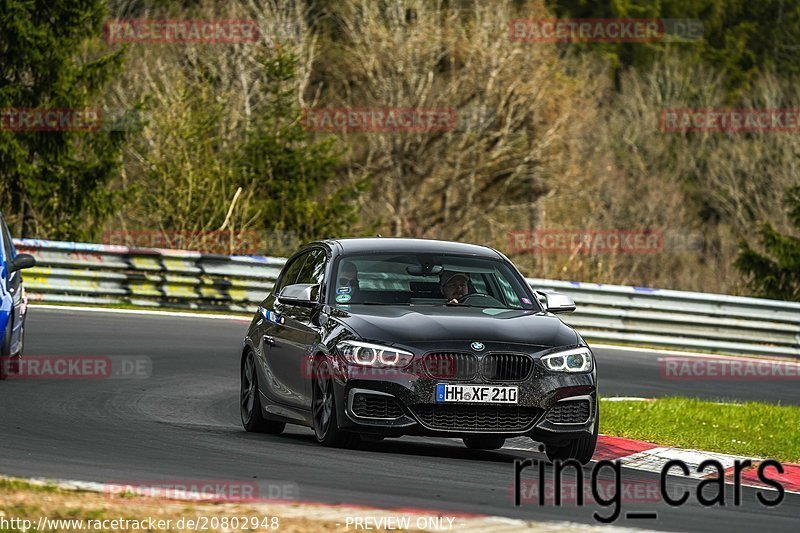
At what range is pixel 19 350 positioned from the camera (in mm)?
15172

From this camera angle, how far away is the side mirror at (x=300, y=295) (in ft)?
36.1

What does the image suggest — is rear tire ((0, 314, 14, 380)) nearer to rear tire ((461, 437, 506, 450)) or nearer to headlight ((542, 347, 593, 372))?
rear tire ((461, 437, 506, 450))

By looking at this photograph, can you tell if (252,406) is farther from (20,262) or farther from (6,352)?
(20,262)

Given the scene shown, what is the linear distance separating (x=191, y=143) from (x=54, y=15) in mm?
3811

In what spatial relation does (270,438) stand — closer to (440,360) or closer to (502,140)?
(440,360)

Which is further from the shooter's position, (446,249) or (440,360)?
(446,249)

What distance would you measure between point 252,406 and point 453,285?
77.8 inches

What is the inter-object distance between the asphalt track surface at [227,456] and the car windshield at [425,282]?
3.48 ft

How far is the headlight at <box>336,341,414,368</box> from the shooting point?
9.99m

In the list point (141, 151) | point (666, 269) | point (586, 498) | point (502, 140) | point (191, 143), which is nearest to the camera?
point (586, 498)

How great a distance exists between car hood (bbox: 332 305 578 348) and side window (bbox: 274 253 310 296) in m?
1.69

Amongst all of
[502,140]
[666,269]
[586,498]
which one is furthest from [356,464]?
[666,269]

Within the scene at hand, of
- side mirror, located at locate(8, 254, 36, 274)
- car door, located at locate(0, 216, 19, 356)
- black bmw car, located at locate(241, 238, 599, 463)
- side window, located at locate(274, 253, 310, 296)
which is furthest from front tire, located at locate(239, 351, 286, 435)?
side mirror, located at locate(8, 254, 36, 274)

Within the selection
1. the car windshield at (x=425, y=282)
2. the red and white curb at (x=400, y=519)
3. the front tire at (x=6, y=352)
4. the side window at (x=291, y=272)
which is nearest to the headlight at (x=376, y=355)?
the car windshield at (x=425, y=282)
